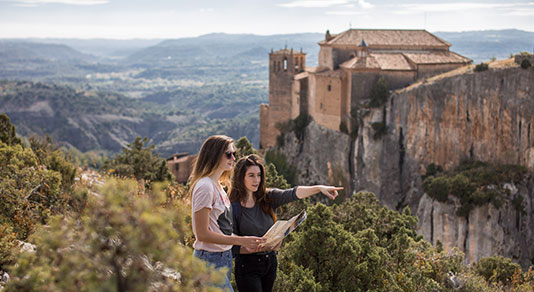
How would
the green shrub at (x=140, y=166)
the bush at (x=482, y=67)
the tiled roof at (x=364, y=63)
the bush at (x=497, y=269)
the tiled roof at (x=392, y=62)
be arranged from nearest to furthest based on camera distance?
the bush at (x=497, y=269)
the green shrub at (x=140, y=166)
the bush at (x=482, y=67)
the tiled roof at (x=364, y=63)
the tiled roof at (x=392, y=62)

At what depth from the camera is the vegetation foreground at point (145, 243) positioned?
2459 millimetres

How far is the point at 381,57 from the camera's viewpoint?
31500 millimetres

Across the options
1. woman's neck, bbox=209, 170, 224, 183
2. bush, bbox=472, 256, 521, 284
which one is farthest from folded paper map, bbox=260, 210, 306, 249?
bush, bbox=472, 256, 521, 284

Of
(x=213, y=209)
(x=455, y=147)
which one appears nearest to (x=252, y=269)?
(x=213, y=209)

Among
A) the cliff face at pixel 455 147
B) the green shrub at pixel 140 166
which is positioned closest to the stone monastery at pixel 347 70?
the cliff face at pixel 455 147

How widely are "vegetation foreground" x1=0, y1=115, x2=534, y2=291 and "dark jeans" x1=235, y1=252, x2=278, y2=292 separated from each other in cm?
75

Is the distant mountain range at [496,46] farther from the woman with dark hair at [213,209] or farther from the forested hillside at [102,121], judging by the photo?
the forested hillside at [102,121]

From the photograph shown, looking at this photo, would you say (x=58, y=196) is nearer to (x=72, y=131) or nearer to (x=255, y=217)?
(x=255, y=217)

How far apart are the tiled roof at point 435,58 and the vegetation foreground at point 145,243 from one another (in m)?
16.1

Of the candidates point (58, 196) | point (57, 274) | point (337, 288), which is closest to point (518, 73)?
point (337, 288)

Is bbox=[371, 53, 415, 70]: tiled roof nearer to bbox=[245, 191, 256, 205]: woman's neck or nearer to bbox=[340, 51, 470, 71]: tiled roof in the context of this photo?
bbox=[340, 51, 470, 71]: tiled roof

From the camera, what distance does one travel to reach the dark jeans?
4.74m

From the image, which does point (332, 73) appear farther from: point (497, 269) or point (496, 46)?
point (496, 46)

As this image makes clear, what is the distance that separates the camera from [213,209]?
440 centimetres
